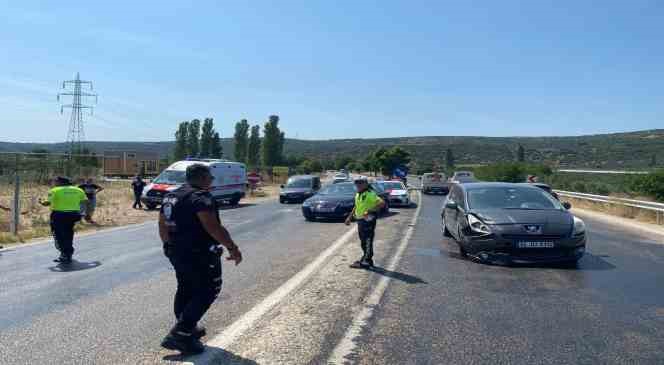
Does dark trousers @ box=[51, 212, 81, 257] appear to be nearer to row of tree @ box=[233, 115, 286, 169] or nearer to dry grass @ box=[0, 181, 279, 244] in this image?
dry grass @ box=[0, 181, 279, 244]

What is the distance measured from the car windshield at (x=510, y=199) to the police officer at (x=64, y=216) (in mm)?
6885

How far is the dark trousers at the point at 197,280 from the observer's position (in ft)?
15.4

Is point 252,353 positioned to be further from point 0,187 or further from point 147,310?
point 0,187

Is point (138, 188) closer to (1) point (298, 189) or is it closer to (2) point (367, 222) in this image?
(1) point (298, 189)

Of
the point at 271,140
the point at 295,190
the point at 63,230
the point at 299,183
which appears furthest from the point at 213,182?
the point at 271,140

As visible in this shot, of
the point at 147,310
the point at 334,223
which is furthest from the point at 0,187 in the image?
the point at 147,310

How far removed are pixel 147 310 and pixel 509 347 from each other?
12.4ft

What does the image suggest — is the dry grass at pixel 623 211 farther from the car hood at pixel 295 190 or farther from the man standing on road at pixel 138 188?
the man standing on road at pixel 138 188

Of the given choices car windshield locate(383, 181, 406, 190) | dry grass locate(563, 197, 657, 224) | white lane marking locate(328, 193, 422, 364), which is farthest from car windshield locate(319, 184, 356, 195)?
white lane marking locate(328, 193, 422, 364)

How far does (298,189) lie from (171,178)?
6.47 meters

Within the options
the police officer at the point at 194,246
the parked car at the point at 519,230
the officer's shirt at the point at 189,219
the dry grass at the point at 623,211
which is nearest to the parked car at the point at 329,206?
the parked car at the point at 519,230

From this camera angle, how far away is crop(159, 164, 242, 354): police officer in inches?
181

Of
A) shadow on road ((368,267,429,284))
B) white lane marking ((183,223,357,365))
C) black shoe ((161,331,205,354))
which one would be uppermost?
black shoe ((161,331,205,354))

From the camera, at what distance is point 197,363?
455 cm
